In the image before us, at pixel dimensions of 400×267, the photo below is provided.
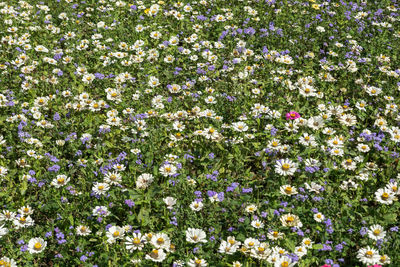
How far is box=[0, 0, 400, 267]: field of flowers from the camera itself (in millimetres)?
3793

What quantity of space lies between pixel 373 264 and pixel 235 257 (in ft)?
3.78

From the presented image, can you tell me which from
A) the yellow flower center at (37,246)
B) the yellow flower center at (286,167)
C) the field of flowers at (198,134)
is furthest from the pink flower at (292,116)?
the yellow flower center at (37,246)

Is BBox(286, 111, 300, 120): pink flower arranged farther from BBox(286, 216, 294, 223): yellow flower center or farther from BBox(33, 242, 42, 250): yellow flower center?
BBox(33, 242, 42, 250): yellow flower center

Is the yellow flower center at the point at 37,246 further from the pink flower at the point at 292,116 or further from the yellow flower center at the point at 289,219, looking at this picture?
the pink flower at the point at 292,116

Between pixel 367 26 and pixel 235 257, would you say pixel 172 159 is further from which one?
pixel 367 26

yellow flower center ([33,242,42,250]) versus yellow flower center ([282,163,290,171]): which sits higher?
yellow flower center ([282,163,290,171])

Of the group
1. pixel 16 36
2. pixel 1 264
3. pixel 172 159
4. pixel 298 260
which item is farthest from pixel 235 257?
pixel 16 36

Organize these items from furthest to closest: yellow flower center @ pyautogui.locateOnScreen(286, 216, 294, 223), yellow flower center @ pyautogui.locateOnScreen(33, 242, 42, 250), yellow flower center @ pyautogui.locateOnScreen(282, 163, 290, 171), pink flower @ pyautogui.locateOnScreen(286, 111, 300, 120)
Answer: pink flower @ pyautogui.locateOnScreen(286, 111, 300, 120) < yellow flower center @ pyautogui.locateOnScreen(282, 163, 290, 171) < yellow flower center @ pyautogui.locateOnScreen(286, 216, 294, 223) < yellow flower center @ pyautogui.locateOnScreen(33, 242, 42, 250)

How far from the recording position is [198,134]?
4816 mm

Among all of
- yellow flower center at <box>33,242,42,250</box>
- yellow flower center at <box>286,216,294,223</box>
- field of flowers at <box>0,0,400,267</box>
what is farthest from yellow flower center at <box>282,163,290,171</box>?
yellow flower center at <box>33,242,42,250</box>

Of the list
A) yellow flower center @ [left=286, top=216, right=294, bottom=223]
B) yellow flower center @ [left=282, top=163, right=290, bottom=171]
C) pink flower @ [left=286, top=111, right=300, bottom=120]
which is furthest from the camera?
pink flower @ [left=286, top=111, right=300, bottom=120]

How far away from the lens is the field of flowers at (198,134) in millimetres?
3793

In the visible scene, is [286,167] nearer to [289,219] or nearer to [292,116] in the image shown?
[289,219]

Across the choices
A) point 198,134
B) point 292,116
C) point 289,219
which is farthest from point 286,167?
point 198,134
